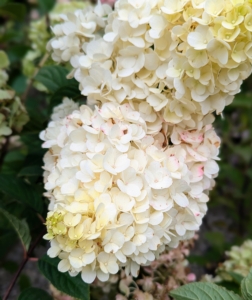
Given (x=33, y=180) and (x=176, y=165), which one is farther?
(x=33, y=180)

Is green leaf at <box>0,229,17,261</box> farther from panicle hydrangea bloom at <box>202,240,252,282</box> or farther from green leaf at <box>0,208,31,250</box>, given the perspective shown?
panicle hydrangea bloom at <box>202,240,252,282</box>

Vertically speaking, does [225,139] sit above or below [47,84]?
below

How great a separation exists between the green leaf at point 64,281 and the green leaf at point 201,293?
0.52 feet

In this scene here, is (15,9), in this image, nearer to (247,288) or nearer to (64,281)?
(64,281)

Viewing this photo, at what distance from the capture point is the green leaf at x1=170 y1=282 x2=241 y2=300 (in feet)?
2.31

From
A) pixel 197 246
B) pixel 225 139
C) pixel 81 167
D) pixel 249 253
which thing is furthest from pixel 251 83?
pixel 81 167

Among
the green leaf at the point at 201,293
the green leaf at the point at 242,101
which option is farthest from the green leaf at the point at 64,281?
the green leaf at the point at 242,101

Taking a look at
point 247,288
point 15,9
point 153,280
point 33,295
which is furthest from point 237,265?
point 15,9

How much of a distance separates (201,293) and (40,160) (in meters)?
0.52

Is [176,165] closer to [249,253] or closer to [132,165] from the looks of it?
[132,165]

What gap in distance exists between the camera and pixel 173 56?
0.70 meters

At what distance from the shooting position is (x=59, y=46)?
0.86m

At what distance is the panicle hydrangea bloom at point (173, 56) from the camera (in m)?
0.65

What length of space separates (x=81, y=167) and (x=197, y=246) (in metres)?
1.20
